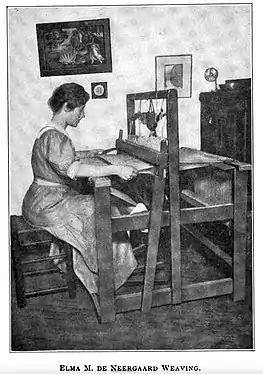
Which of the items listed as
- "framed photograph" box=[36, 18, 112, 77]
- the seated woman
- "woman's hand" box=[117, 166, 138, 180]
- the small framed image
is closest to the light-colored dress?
the seated woman

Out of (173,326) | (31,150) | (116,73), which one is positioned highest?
(116,73)

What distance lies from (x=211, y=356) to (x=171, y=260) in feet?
1.58

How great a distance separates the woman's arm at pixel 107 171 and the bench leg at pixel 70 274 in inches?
16.7

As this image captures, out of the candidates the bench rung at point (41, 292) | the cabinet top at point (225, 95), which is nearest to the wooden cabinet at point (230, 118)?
the cabinet top at point (225, 95)

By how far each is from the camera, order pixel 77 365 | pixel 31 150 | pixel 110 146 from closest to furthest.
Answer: pixel 77 365
pixel 31 150
pixel 110 146

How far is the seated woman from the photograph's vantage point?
2.18 m

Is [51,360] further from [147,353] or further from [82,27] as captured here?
[82,27]

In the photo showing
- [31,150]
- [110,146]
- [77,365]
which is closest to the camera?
[77,365]

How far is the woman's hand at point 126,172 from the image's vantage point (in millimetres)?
2094

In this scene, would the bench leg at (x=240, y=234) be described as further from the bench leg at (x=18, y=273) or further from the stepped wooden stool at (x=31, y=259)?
the bench leg at (x=18, y=273)

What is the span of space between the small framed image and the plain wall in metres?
0.16

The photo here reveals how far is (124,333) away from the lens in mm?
2162

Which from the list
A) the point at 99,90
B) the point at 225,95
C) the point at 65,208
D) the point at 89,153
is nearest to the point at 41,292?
the point at 65,208
